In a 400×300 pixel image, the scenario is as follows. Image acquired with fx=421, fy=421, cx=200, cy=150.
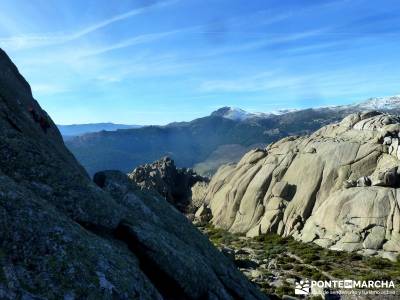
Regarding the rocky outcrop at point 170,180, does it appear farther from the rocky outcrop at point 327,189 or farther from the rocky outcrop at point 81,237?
the rocky outcrop at point 81,237

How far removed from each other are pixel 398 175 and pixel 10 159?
2703 inches

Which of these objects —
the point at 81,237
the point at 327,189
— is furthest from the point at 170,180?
the point at 81,237

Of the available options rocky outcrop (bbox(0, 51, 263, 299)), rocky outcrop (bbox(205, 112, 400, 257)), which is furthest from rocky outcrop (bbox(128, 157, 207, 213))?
rocky outcrop (bbox(0, 51, 263, 299))

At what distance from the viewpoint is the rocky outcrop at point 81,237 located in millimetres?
11766

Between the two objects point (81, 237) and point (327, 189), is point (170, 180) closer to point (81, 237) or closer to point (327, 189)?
point (327, 189)

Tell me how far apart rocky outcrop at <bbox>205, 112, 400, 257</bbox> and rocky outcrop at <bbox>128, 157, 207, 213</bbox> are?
15038 millimetres

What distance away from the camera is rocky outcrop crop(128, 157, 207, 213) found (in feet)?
401

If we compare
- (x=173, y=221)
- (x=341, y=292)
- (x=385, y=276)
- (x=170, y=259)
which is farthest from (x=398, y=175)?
(x=170, y=259)

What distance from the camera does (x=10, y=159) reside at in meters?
15.8

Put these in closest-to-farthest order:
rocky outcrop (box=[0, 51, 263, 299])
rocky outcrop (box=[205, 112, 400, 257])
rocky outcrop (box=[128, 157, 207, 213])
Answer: rocky outcrop (box=[0, 51, 263, 299]), rocky outcrop (box=[205, 112, 400, 257]), rocky outcrop (box=[128, 157, 207, 213])

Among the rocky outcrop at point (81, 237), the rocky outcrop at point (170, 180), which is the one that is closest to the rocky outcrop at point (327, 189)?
the rocky outcrop at point (170, 180)

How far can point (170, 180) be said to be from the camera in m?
135

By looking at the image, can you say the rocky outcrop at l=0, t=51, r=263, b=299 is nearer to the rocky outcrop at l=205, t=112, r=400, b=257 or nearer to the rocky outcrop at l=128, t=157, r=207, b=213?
the rocky outcrop at l=205, t=112, r=400, b=257

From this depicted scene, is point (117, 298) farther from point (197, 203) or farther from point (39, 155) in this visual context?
point (197, 203)
